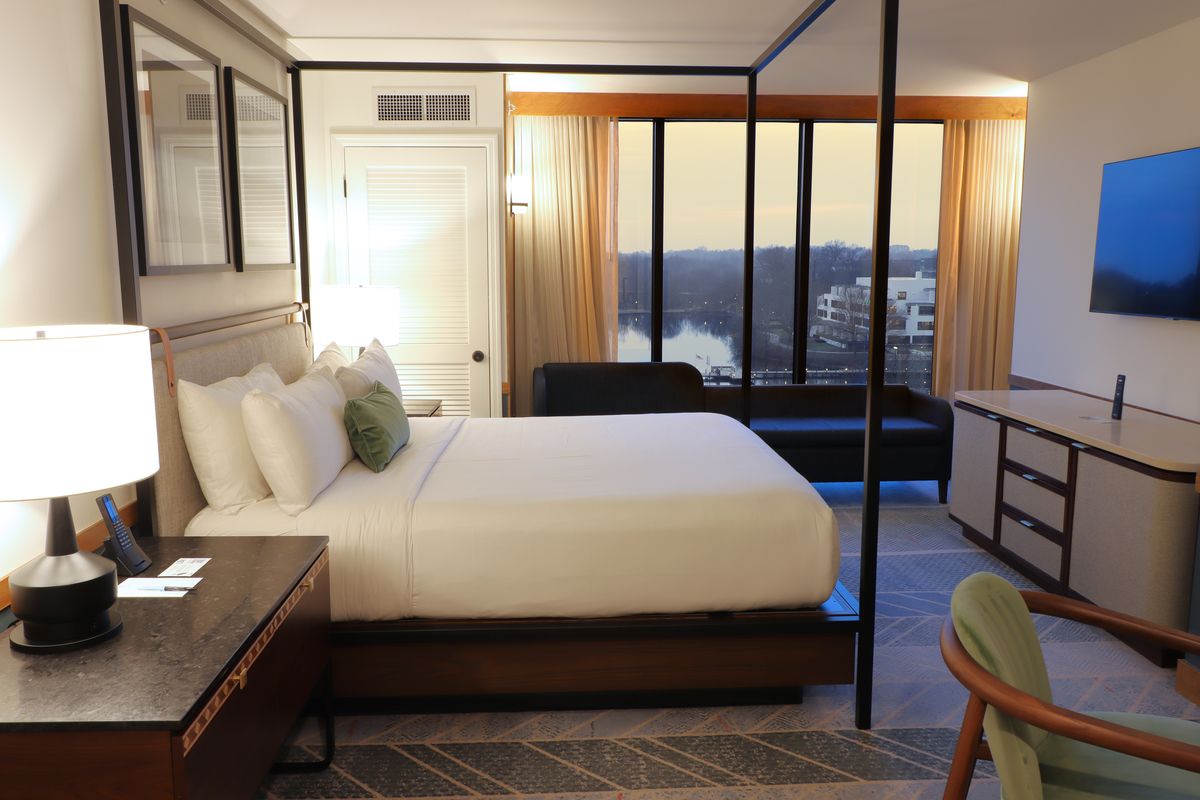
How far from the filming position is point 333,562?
8.73 feet

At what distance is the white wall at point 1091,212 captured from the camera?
407cm

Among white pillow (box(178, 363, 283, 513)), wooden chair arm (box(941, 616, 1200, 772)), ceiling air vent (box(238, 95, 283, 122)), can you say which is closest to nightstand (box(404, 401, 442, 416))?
ceiling air vent (box(238, 95, 283, 122))

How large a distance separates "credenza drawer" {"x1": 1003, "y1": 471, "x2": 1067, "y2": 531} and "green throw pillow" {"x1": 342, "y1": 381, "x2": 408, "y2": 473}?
2752mm

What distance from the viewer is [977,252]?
6.32 m

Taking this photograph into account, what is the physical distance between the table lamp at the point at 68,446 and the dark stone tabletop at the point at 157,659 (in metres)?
0.07

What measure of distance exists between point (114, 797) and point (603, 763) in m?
1.40

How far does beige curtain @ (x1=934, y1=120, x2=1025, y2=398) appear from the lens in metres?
6.25

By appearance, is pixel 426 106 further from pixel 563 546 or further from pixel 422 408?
pixel 563 546

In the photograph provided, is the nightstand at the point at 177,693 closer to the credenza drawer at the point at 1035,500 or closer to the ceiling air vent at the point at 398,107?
the credenza drawer at the point at 1035,500

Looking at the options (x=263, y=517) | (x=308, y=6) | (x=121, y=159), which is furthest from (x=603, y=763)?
(x=308, y=6)

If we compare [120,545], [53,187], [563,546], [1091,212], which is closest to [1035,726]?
[563,546]

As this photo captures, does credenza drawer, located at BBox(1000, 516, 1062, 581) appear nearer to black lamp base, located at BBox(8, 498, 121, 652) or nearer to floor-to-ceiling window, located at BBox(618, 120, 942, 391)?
floor-to-ceiling window, located at BBox(618, 120, 942, 391)

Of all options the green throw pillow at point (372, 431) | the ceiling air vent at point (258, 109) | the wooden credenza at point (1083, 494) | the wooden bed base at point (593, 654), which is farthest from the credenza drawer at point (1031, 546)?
the ceiling air vent at point (258, 109)

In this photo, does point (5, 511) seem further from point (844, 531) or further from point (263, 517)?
point (844, 531)
